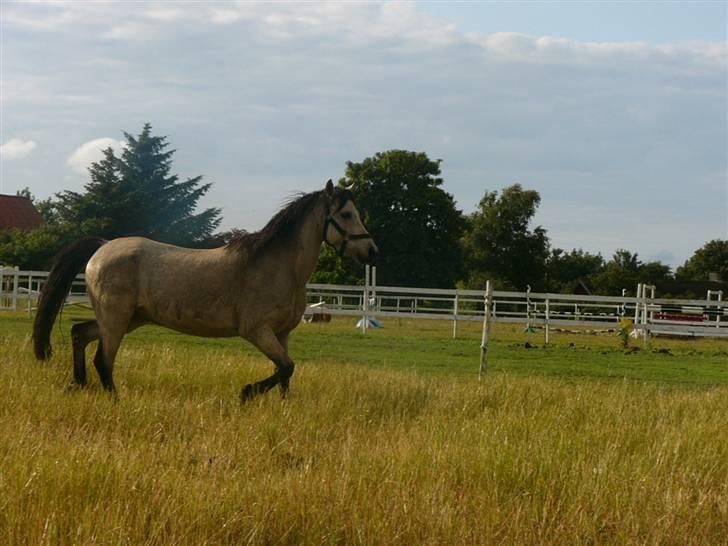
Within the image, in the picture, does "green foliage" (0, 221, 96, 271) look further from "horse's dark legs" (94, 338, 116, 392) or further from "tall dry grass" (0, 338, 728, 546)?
"tall dry grass" (0, 338, 728, 546)

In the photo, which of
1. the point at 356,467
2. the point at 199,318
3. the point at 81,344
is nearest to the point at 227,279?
the point at 199,318

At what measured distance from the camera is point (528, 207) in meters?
72.0

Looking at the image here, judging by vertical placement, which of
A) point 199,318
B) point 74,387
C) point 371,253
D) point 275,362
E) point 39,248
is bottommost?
point 74,387

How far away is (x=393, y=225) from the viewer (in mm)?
59906

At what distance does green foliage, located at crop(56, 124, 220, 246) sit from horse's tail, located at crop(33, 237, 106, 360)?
111 ft

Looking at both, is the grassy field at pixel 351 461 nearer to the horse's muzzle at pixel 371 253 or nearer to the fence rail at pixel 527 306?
the horse's muzzle at pixel 371 253

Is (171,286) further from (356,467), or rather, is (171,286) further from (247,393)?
(356,467)

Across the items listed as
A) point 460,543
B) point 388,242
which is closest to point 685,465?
point 460,543

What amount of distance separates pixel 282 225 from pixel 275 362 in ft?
4.60

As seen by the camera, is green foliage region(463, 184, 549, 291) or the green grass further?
green foliage region(463, 184, 549, 291)

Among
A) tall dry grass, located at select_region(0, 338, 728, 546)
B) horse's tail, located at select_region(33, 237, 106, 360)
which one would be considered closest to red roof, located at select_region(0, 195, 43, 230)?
horse's tail, located at select_region(33, 237, 106, 360)

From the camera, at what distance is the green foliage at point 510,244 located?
232ft

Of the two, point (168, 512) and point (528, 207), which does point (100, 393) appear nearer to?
point (168, 512)

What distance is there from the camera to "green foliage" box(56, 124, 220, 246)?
4581 cm
